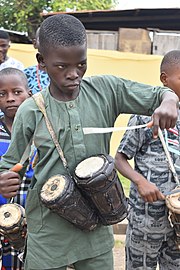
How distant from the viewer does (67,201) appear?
228 cm

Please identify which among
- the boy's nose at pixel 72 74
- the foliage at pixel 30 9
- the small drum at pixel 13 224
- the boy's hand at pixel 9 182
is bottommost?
the foliage at pixel 30 9

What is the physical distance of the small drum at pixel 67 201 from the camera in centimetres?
227

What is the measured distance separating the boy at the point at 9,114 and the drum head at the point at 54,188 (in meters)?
1.01

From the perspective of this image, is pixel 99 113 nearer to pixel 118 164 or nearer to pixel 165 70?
pixel 118 164

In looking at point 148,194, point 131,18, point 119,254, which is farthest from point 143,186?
point 131,18

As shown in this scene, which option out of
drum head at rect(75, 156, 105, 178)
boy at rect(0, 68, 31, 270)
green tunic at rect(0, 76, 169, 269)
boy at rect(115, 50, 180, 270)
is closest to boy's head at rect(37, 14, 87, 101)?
green tunic at rect(0, 76, 169, 269)

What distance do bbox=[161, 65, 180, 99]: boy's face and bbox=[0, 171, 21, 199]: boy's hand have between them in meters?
1.28

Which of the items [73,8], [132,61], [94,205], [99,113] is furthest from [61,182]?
[73,8]

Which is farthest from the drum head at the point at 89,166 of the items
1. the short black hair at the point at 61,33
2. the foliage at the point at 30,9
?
the foliage at the point at 30,9

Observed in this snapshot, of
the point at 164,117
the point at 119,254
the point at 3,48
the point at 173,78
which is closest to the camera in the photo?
the point at 164,117

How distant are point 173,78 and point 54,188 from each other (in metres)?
1.30

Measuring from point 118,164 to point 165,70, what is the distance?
688 millimetres

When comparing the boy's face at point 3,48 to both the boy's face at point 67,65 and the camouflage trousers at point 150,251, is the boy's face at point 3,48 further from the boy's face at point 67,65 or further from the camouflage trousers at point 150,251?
the boy's face at point 67,65

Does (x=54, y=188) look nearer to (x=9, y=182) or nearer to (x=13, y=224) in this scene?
(x=9, y=182)
